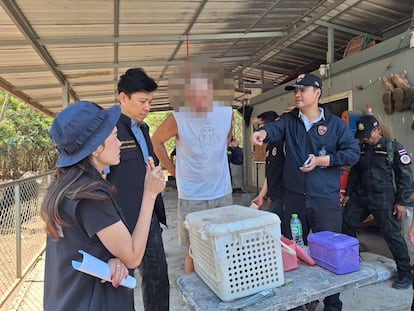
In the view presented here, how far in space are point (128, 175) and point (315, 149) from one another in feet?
4.04

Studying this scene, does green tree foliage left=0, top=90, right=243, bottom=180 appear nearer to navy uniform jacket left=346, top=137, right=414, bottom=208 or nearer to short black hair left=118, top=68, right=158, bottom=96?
navy uniform jacket left=346, top=137, right=414, bottom=208

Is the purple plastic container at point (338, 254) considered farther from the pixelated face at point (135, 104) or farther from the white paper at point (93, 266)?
the pixelated face at point (135, 104)

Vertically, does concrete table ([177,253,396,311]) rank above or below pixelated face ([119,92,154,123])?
below

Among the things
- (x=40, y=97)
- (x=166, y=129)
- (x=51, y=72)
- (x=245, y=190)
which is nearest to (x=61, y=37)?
(x=51, y=72)

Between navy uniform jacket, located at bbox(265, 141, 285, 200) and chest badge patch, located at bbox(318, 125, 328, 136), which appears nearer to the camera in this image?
chest badge patch, located at bbox(318, 125, 328, 136)

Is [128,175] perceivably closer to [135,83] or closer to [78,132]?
[135,83]

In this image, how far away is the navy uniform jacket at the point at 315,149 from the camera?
230 centimetres

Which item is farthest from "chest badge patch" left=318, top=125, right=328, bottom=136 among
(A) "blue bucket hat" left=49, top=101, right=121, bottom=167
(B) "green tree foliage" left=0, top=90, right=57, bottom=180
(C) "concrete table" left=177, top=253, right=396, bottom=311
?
(B) "green tree foliage" left=0, top=90, right=57, bottom=180

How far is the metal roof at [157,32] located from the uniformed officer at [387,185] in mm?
2036

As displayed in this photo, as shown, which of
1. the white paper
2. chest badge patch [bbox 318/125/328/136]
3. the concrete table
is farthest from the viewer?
chest badge patch [bbox 318/125/328/136]

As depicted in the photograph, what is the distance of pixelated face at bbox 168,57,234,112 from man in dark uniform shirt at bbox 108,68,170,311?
0.59ft

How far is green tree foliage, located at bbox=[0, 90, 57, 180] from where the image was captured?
12.9 meters

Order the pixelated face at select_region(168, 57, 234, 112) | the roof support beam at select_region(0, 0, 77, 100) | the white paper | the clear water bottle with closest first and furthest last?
the white paper
the pixelated face at select_region(168, 57, 234, 112)
the clear water bottle
the roof support beam at select_region(0, 0, 77, 100)

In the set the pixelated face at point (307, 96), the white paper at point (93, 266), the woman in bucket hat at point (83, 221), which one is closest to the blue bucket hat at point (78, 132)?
the woman in bucket hat at point (83, 221)
